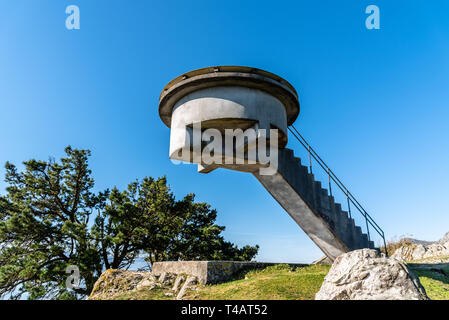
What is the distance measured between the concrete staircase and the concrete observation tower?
3 centimetres

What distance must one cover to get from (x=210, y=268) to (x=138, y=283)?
2.29 m

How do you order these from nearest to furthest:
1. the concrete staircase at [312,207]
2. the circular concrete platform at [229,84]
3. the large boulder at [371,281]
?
1. the large boulder at [371,281]
2. the circular concrete platform at [229,84]
3. the concrete staircase at [312,207]

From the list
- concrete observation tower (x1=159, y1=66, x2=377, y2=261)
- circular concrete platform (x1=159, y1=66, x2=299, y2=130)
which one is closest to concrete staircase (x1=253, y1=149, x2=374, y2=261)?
concrete observation tower (x1=159, y1=66, x2=377, y2=261)

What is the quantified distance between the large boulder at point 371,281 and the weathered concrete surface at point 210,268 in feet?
11.4

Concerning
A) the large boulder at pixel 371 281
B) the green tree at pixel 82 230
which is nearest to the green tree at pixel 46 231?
the green tree at pixel 82 230

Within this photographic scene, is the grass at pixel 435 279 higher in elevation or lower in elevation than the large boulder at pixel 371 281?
lower

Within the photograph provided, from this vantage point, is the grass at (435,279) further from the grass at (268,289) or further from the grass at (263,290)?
the grass at (268,289)

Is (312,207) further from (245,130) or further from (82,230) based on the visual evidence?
(82,230)

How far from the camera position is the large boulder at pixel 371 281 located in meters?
4.21

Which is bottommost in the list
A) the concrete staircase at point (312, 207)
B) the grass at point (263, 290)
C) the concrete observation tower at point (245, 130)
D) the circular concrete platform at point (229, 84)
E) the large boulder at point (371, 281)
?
the grass at point (263, 290)

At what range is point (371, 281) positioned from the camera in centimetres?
441

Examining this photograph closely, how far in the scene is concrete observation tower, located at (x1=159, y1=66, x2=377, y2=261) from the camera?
27.7 ft

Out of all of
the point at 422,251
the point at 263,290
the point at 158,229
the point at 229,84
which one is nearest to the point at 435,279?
the point at 263,290

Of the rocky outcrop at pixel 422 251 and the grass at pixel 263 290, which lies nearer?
the grass at pixel 263 290
